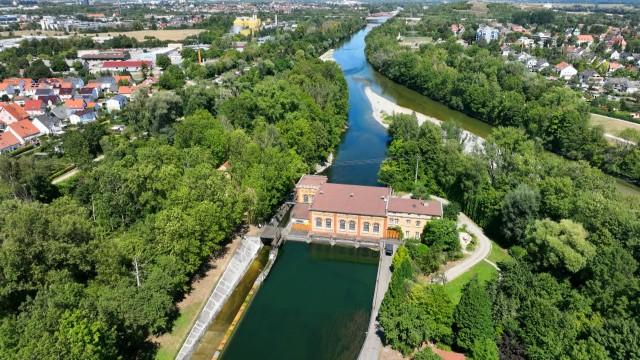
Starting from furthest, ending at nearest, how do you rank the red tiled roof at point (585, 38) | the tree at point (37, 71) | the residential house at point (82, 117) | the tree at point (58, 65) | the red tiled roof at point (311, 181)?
the red tiled roof at point (585, 38) < the tree at point (58, 65) < the tree at point (37, 71) < the residential house at point (82, 117) < the red tiled roof at point (311, 181)

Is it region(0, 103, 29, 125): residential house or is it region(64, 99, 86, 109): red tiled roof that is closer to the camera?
region(0, 103, 29, 125): residential house

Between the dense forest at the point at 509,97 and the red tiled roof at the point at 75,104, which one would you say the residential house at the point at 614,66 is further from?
the red tiled roof at the point at 75,104

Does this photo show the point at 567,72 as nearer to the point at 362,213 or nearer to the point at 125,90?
the point at 362,213

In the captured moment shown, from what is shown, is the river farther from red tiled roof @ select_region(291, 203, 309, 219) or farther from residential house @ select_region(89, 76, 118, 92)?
residential house @ select_region(89, 76, 118, 92)

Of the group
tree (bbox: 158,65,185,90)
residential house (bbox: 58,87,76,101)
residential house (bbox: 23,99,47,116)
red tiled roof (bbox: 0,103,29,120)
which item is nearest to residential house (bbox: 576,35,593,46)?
tree (bbox: 158,65,185,90)

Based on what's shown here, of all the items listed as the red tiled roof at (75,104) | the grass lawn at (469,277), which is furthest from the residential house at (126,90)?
the grass lawn at (469,277)

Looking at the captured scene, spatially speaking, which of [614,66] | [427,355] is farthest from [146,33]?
[427,355]
